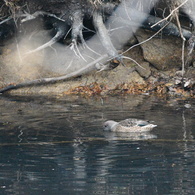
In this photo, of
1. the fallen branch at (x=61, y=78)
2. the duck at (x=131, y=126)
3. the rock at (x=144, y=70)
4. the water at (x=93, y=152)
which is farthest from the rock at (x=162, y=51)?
the duck at (x=131, y=126)

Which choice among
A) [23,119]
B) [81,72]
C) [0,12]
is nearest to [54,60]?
[81,72]

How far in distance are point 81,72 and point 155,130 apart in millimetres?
6373

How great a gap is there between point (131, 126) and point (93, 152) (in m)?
2.06

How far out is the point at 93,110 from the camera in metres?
12.9

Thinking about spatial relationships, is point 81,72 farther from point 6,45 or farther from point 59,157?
point 59,157

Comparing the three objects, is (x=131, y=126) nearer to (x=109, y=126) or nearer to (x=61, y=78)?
(x=109, y=126)

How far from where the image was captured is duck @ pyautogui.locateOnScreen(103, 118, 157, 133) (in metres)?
10.3

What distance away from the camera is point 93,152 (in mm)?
8477

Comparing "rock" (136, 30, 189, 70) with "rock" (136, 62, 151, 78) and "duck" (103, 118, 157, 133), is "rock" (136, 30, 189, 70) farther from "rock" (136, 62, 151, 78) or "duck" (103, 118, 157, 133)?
"duck" (103, 118, 157, 133)

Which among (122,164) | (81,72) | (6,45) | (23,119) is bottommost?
(122,164)

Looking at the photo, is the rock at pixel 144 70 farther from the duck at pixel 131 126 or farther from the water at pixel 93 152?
the duck at pixel 131 126

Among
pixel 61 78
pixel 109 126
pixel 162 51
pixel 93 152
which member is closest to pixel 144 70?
pixel 162 51

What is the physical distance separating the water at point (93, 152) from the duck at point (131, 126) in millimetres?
225

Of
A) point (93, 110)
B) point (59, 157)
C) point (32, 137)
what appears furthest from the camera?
point (93, 110)
